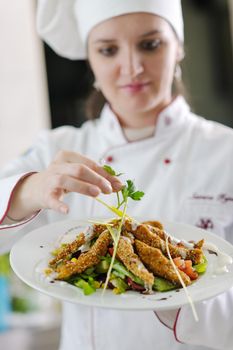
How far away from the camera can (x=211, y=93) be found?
385cm

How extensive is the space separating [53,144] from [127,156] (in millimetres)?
248

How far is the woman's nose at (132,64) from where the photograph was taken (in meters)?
1.40

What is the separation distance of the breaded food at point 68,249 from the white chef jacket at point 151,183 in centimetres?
21

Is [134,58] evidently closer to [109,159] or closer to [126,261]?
[109,159]

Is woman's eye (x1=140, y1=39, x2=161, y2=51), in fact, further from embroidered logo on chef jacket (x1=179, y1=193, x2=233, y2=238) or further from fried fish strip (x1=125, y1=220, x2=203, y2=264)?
fried fish strip (x1=125, y1=220, x2=203, y2=264)

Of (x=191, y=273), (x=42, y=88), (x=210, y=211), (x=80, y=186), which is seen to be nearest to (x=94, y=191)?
(x=80, y=186)

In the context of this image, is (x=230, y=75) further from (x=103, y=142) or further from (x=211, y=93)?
(x=103, y=142)

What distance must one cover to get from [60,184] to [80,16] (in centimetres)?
69

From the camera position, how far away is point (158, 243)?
3.52 ft

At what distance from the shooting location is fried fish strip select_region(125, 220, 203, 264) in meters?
1.05

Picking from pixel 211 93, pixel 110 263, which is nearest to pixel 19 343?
pixel 110 263

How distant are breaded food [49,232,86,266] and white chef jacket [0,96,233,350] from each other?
215mm

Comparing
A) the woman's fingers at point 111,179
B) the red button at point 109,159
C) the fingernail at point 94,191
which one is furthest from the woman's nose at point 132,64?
the fingernail at point 94,191

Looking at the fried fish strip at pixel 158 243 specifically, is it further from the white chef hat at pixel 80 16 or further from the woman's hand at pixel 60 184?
the white chef hat at pixel 80 16
